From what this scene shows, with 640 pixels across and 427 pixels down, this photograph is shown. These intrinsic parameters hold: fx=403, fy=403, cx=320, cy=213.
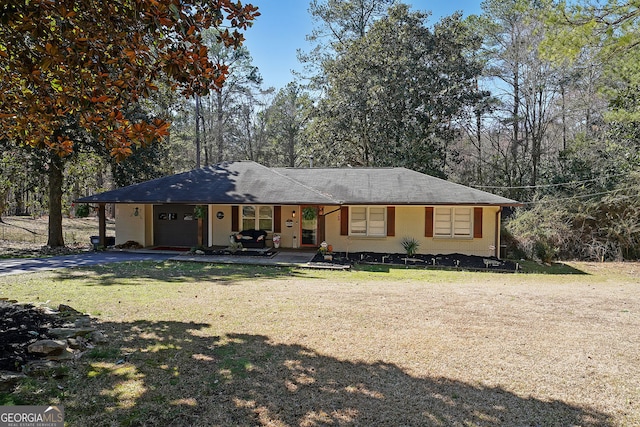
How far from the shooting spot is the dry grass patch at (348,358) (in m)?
3.40

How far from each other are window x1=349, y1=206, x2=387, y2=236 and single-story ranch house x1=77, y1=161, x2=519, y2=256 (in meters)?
0.04

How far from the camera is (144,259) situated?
1392cm

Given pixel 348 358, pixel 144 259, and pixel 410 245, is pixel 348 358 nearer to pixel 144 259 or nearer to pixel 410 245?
pixel 144 259

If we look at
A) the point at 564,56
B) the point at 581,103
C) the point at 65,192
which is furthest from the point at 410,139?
the point at 65,192

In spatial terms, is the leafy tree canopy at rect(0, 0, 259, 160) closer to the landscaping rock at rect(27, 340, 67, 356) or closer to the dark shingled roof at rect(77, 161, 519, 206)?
the landscaping rock at rect(27, 340, 67, 356)

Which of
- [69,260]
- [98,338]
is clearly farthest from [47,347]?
[69,260]

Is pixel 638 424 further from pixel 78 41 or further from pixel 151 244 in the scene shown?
pixel 151 244

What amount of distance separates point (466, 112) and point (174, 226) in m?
19.3

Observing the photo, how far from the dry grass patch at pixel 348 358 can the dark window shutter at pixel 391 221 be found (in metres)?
7.68

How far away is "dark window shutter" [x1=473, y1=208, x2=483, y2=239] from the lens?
15.6 meters

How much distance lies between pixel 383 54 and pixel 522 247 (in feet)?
45.0

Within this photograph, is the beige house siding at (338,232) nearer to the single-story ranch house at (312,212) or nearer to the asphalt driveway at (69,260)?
the single-story ranch house at (312,212)

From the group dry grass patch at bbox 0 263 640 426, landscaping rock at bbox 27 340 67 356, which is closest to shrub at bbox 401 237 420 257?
dry grass patch at bbox 0 263 640 426

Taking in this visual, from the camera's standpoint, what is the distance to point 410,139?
23.6m
